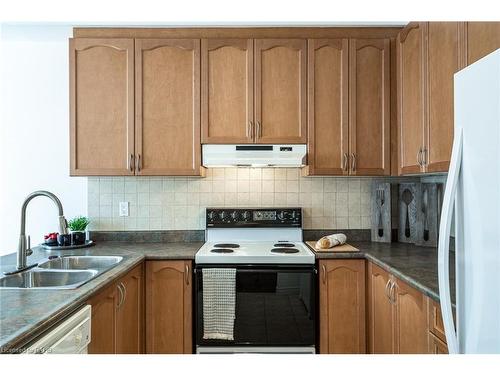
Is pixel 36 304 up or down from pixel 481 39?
down

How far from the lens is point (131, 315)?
84.0 inches

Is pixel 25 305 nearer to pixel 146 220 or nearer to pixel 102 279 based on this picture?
pixel 102 279

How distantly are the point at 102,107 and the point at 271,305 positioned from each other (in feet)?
5.62

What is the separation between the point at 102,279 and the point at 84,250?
3.12 feet

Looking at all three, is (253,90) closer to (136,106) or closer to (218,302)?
(136,106)

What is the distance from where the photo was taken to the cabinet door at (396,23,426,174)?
221 cm

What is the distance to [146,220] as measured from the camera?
2906 millimetres

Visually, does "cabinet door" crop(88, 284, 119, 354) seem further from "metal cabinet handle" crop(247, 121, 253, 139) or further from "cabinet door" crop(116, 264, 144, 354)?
"metal cabinet handle" crop(247, 121, 253, 139)

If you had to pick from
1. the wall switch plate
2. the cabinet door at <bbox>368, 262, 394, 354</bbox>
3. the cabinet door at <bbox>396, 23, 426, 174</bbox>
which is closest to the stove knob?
the wall switch plate

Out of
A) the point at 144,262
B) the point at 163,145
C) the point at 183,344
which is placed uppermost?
the point at 163,145

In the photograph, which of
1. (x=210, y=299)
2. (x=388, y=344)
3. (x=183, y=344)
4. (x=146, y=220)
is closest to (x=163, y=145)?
(x=146, y=220)

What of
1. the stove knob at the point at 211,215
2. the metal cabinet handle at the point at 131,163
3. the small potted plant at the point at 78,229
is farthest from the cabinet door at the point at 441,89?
the small potted plant at the point at 78,229

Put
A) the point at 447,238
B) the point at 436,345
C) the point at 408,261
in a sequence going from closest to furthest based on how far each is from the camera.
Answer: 1. the point at 447,238
2. the point at 436,345
3. the point at 408,261

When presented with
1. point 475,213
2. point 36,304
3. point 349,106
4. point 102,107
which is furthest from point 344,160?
point 36,304
